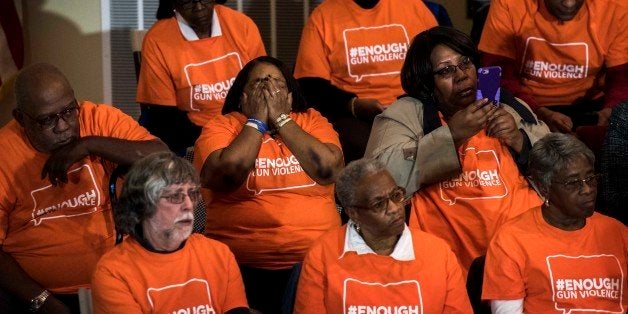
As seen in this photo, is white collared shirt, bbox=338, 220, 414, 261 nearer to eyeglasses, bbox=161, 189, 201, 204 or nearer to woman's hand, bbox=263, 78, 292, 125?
eyeglasses, bbox=161, 189, 201, 204

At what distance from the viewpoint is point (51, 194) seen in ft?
10.8

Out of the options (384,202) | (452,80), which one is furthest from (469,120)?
(384,202)

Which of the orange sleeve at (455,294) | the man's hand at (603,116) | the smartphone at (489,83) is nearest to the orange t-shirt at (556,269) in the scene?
the orange sleeve at (455,294)

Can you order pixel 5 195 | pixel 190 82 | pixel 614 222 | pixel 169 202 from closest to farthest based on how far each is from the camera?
pixel 169 202
pixel 614 222
pixel 5 195
pixel 190 82

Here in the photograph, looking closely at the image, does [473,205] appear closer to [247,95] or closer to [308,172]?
[308,172]

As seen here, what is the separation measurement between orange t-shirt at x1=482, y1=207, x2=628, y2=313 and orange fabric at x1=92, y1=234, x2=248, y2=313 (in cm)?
73

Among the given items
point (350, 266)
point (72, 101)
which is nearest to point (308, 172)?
point (350, 266)

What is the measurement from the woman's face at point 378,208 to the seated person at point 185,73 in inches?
54.4

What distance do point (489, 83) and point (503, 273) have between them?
2.10 ft

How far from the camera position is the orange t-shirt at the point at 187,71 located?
4.13 meters

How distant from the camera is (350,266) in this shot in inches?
112

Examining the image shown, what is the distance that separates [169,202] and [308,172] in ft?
2.11

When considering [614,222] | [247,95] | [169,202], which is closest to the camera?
[169,202]

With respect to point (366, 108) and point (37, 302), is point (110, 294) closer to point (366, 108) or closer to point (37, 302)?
point (37, 302)
